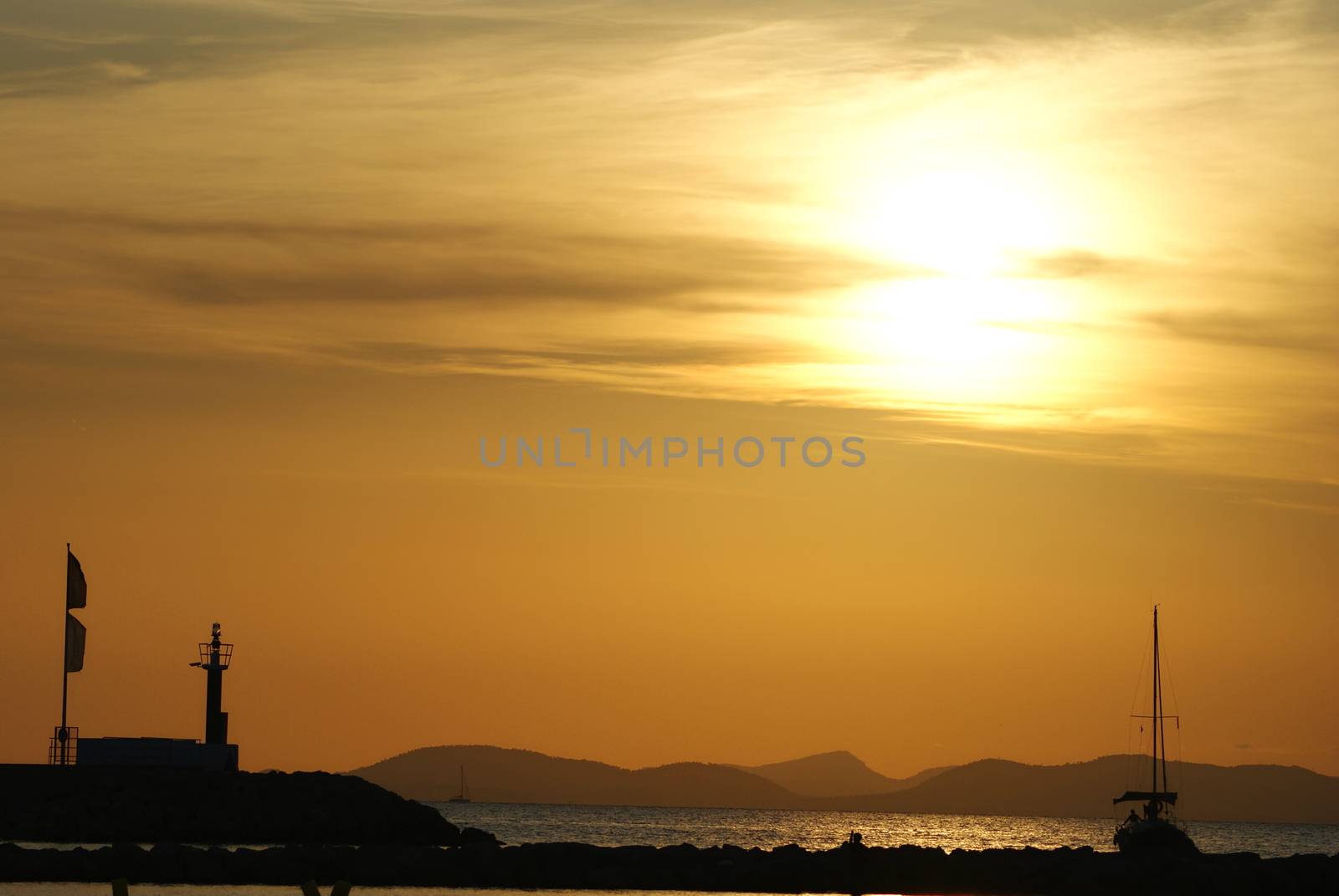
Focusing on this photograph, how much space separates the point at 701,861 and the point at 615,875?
296 centimetres

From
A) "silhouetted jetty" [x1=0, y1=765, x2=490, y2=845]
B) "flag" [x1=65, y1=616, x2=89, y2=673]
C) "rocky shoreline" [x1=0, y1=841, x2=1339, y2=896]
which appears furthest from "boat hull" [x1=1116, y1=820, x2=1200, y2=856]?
"flag" [x1=65, y1=616, x2=89, y2=673]

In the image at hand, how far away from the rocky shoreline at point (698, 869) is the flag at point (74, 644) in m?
12.6

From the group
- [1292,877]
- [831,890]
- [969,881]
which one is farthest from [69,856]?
[1292,877]

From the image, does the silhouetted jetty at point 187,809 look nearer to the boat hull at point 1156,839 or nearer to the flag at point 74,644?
the flag at point 74,644

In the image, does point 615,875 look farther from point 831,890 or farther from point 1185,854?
point 1185,854

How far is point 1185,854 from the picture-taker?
72938 millimetres

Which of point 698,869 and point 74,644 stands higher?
point 74,644

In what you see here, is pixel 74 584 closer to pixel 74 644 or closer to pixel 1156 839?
pixel 74 644

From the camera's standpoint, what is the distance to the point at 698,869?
64062 mm

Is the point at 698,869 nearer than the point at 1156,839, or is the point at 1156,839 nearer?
the point at 698,869

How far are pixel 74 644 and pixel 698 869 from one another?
2567cm

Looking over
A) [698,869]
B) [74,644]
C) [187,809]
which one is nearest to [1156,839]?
[698,869]

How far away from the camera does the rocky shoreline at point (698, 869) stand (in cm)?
5978

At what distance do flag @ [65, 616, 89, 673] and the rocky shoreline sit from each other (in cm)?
1255
